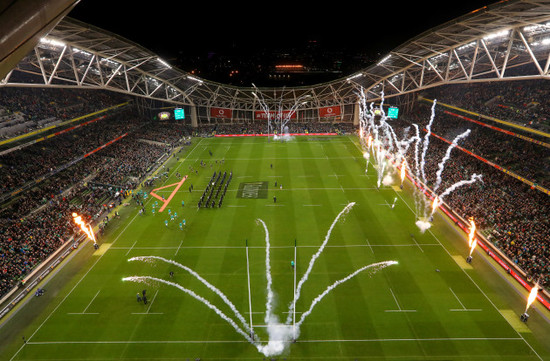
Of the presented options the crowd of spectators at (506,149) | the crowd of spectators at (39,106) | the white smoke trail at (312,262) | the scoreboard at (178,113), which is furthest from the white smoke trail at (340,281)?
the scoreboard at (178,113)

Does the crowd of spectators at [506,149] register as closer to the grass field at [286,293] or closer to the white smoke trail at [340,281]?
the grass field at [286,293]

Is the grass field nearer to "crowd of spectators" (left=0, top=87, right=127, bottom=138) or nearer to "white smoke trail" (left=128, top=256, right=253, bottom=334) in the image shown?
"white smoke trail" (left=128, top=256, right=253, bottom=334)

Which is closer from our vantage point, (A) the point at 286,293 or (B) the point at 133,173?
(A) the point at 286,293

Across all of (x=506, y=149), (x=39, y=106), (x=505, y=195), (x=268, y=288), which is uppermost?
(x=39, y=106)

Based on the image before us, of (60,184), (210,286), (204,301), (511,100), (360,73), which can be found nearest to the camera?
(204,301)

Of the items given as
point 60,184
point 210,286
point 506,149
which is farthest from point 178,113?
point 506,149

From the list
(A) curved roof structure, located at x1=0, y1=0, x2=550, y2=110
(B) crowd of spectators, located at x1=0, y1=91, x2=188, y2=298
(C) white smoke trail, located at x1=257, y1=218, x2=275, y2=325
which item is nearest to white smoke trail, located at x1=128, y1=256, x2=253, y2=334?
(C) white smoke trail, located at x1=257, y1=218, x2=275, y2=325

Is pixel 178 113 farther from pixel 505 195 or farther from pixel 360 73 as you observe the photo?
pixel 505 195

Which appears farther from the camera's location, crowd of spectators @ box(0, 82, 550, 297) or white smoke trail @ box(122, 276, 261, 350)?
crowd of spectators @ box(0, 82, 550, 297)
